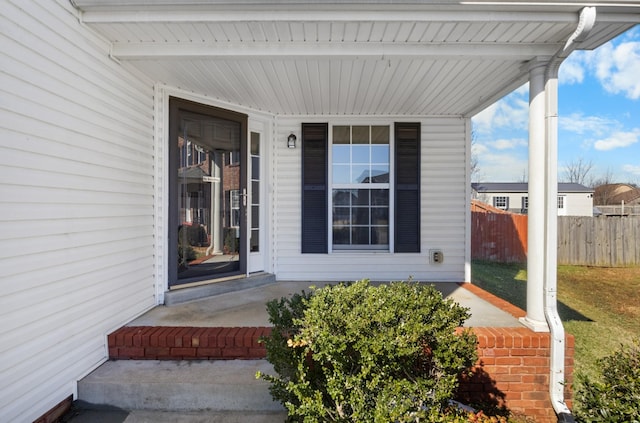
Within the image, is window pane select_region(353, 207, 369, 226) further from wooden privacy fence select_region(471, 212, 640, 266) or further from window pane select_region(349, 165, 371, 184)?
wooden privacy fence select_region(471, 212, 640, 266)

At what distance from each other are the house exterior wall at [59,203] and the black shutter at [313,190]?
2173mm

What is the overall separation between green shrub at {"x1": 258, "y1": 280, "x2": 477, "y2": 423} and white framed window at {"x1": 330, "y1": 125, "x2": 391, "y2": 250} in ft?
8.82

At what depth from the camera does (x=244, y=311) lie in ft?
10.6

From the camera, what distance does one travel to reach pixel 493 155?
25594 mm

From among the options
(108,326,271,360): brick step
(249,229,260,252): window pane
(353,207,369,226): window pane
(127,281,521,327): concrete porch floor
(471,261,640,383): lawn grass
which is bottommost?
(471,261,640,383): lawn grass

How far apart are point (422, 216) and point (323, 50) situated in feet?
9.08

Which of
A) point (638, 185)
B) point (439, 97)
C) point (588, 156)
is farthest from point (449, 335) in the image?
point (638, 185)

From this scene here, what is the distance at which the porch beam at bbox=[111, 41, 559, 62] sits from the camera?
2646 mm

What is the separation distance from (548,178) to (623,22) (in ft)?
3.88

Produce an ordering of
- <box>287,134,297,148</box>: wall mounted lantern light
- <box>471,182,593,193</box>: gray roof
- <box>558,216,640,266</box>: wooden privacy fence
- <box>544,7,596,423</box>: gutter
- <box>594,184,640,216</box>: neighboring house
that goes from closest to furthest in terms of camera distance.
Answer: <box>544,7,596,423</box>: gutter → <box>287,134,297,148</box>: wall mounted lantern light → <box>558,216,640,266</box>: wooden privacy fence → <box>471,182,593,193</box>: gray roof → <box>594,184,640,216</box>: neighboring house

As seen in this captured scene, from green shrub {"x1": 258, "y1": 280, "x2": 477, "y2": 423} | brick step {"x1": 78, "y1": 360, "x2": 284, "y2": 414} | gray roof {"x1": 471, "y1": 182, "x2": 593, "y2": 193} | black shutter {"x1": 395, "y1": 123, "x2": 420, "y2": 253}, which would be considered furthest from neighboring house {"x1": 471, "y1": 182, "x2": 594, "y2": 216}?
brick step {"x1": 78, "y1": 360, "x2": 284, "y2": 414}

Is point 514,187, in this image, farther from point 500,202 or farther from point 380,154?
point 380,154

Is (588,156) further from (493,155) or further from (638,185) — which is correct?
(493,155)

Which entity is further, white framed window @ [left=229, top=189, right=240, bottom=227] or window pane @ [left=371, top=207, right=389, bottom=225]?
window pane @ [left=371, top=207, right=389, bottom=225]
